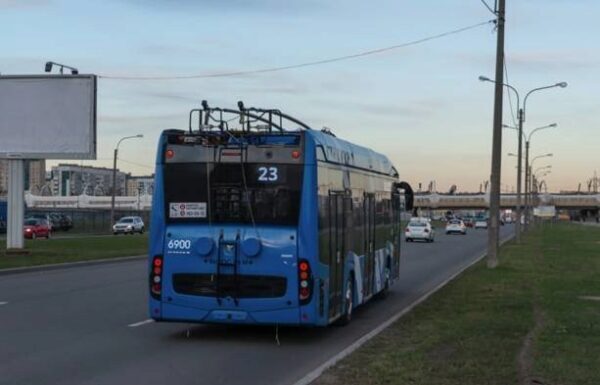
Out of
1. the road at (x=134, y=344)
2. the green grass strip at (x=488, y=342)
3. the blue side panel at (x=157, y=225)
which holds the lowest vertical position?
the road at (x=134, y=344)

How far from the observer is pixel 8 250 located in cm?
3356

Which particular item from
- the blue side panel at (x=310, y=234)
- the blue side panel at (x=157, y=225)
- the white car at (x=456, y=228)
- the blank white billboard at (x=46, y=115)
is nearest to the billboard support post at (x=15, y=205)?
the blank white billboard at (x=46, y=115)

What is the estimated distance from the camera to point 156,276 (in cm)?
1197

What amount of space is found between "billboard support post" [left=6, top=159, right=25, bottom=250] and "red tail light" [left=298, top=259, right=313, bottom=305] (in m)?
24.7

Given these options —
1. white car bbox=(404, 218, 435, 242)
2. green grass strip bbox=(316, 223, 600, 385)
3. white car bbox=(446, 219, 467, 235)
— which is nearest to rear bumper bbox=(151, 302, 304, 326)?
green grass strip bbox=(316, 223, 600, 385)

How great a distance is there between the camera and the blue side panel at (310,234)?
450 inches

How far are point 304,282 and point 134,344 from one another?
2472 mm

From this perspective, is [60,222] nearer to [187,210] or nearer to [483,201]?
[187,210]

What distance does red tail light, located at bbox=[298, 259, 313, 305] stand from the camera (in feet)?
37.5

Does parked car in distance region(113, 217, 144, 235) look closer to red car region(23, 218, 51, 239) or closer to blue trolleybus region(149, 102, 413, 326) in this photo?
red car region(23, 218, 51, 239)

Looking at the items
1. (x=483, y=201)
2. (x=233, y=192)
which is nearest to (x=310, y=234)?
(x=233, y=192)

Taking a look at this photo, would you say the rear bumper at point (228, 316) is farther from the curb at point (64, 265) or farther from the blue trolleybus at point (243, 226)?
the curb at point (64, 265)

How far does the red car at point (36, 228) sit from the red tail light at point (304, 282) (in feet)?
154

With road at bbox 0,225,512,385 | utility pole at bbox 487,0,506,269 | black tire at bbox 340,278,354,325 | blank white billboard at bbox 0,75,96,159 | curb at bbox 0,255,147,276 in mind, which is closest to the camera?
road at bbox 0,225,512,385
